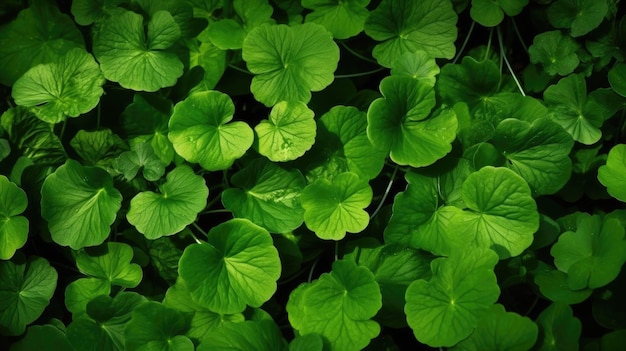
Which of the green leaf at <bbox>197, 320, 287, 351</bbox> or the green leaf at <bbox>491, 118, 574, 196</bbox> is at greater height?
the green leaf at <bbox>491, 118, 574, 196</bbox>

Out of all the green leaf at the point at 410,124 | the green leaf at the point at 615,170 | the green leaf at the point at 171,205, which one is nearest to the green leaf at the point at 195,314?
the green leaf at the point at 171,205

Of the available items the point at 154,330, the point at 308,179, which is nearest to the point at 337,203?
the point at 308,179

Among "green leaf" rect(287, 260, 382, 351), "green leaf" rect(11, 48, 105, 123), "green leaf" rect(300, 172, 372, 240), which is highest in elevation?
"green leaf" rect(11, 48, 105, 123)

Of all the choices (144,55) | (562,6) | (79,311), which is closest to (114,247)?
(79,311)

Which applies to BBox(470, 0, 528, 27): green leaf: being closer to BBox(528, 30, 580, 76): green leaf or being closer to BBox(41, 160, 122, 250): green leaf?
BBox(528, 30, 580, 76): green leaf

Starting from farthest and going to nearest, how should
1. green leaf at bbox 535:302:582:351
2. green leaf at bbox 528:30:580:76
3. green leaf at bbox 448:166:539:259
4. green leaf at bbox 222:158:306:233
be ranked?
green leaf at bbox 528:30:580:76 < green leaf at bbox 222:158:306:233 < green leaf at bbox 448:166:539:259 < green leaf at bbox 535:302:582:351

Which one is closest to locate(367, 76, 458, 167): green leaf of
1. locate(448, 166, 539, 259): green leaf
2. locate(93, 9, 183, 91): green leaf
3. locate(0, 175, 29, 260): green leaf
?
locate(448, 166, 539, 259): green leaf
